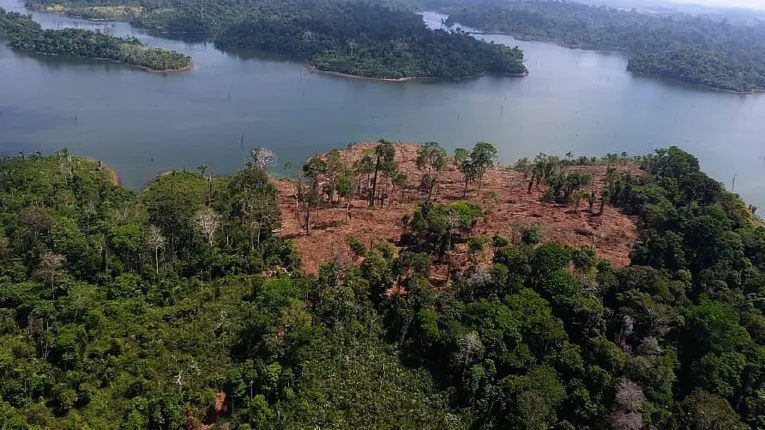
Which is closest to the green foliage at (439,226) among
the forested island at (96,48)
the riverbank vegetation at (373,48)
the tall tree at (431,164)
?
the tall tree at (431,164)

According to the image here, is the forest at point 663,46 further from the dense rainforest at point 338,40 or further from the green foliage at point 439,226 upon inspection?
the green foliage at point 439,226

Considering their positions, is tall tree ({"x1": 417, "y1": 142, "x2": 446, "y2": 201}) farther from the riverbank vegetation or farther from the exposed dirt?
the riverbank vegetation

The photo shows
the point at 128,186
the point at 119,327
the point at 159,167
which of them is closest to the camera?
the point at 119,327

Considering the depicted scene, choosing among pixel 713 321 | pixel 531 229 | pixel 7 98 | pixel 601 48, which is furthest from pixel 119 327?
pixel 601 48

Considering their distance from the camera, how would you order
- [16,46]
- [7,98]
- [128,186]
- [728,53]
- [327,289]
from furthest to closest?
[728,53], [16,46], [7,98], [128,186], [327,289]

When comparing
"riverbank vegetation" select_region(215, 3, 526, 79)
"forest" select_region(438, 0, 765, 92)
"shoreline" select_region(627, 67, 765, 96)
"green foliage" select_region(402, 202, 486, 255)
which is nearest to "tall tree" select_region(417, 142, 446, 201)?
"green foliage" select_region(402, 202, 486, 255)

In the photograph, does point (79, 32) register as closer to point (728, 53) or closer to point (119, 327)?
point (119, 327)
